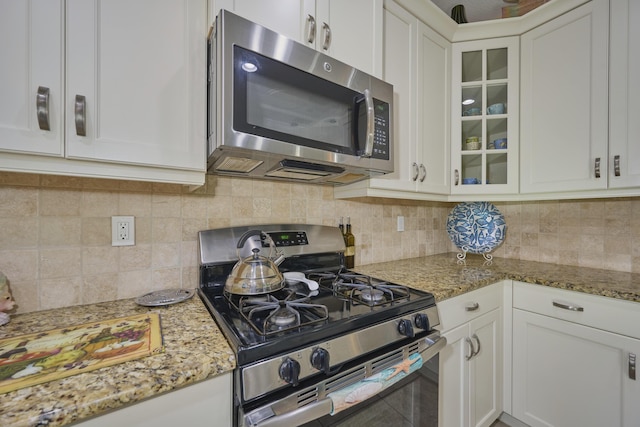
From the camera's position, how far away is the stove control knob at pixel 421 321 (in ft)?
3.14

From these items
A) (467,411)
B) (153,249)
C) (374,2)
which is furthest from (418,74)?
(467,411)

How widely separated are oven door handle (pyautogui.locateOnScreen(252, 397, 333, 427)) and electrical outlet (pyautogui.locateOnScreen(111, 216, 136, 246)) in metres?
0.80

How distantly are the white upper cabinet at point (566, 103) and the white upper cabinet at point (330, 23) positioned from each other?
3.47 ft

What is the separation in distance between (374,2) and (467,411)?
6.61 feet

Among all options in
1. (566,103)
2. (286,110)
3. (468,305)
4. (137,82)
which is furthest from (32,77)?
(566,103)

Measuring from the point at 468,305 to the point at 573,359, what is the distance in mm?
571

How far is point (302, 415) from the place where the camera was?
25.1 inches

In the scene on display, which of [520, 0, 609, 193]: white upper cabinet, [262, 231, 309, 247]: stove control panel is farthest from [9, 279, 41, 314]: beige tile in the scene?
[520, 0, 609, 193]: white upper cabinet

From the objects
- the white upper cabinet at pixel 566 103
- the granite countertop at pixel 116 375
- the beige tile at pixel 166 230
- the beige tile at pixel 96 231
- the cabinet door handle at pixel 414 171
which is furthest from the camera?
the cabinet door handle at pixel 414 171

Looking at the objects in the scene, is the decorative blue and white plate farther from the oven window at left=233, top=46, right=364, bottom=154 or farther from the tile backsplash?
the oven window at left=233, top=46, right=364, bottom=154

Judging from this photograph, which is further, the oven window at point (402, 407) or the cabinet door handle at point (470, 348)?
the cabinet door handle at point (470, 348)

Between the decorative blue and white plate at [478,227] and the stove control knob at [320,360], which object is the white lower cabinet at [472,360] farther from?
the stove control knob at [320,360]

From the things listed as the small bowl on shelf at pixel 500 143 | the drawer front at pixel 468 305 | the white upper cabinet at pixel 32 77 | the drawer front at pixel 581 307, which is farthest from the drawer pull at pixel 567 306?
the white upper cabinet at pixel 32 77

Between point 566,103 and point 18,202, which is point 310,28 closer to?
point 18,202
